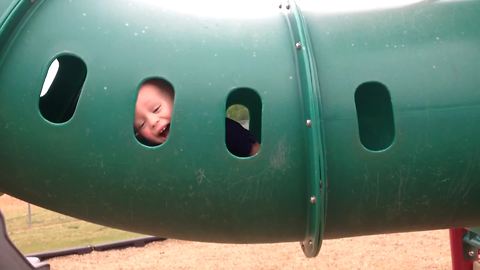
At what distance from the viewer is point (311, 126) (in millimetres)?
1511

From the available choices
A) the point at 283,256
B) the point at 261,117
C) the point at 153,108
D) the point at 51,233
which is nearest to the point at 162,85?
the point at 153,108

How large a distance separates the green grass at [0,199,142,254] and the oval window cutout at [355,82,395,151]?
457 cm

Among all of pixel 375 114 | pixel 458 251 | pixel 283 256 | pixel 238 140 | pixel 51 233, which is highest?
pixel 51 233

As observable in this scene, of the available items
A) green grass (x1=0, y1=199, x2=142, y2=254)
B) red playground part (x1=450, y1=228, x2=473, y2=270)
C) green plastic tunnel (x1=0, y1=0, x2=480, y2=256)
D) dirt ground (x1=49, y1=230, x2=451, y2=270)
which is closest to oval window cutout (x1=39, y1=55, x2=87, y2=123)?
green plastic tunnel (x1=0, y1=0, x2=480, y2=256)

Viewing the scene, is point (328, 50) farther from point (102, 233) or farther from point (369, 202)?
point (102, 233)

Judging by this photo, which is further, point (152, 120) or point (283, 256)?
point (283, 256)

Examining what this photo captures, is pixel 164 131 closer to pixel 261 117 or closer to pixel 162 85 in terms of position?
pixel 162 85

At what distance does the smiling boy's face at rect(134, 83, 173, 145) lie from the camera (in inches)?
60.0

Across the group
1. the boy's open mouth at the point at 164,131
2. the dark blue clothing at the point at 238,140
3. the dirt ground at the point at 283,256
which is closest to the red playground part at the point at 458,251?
the dirt ground at the point at 283,256

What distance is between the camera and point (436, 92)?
1.57 metres

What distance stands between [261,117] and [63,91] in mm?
633

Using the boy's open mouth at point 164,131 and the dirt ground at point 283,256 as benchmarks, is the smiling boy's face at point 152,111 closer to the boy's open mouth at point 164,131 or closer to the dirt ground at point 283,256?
the boy's open mouth at point 164,131

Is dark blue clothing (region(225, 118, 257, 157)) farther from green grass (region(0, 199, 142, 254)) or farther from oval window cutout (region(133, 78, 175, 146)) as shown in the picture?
green grass (region(0, 199, 142, 254))

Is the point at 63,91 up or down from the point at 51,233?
down
